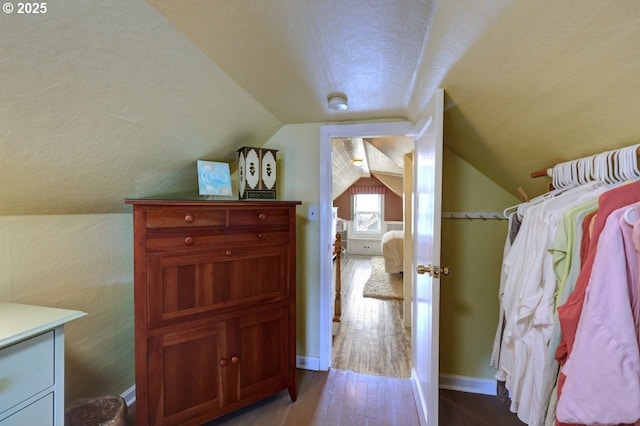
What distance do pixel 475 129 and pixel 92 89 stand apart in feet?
5.64

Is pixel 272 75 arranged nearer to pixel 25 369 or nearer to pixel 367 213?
pixel 25 369

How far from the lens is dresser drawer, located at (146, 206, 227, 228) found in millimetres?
1293

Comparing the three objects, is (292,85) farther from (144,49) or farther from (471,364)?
(471,364)

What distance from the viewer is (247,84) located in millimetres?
1440

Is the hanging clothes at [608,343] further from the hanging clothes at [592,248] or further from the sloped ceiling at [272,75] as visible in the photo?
the sloped ceiling at [272,75]

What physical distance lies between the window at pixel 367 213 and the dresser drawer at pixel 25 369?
736 cm

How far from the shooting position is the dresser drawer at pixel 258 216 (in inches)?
59.9

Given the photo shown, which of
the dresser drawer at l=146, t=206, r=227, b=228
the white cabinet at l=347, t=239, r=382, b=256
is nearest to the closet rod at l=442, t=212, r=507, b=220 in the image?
the dresser drawer at l=146, t=206, r=227, b=228

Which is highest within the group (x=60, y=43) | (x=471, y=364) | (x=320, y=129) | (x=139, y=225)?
(x=320, y=129)

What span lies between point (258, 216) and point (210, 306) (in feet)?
1.82

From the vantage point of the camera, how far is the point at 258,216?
160cm

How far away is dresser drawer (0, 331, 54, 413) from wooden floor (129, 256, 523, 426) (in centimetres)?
95

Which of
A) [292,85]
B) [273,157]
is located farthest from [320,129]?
[292,85]

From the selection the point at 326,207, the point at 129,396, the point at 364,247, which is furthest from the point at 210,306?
the point at 364,247
